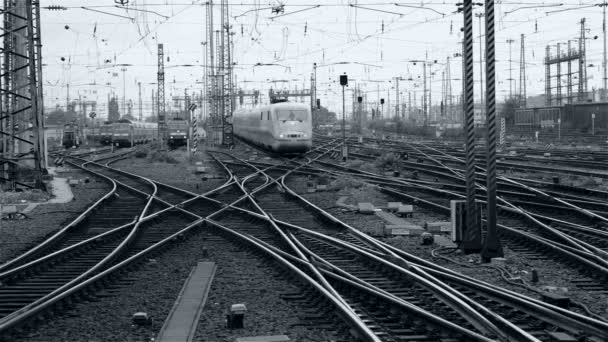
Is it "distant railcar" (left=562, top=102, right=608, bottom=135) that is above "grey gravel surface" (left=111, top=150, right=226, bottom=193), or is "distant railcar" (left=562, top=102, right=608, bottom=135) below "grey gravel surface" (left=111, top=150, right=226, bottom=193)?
above

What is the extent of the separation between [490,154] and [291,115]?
81.2ft

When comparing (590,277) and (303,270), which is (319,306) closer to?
(303,270)

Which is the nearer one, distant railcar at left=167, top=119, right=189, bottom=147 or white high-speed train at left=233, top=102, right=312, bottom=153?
white high-speed train at left=233, top=102, right=312, bottom=153

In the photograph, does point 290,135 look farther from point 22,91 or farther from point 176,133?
point 176,133

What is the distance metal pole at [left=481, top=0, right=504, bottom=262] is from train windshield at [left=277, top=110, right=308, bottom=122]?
958 inches

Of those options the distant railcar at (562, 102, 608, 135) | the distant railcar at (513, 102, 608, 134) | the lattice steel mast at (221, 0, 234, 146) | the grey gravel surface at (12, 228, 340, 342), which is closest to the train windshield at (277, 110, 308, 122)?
the lattice steel mast at (221, 0, 234, 146)

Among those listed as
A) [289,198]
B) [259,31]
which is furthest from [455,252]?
[259,31]

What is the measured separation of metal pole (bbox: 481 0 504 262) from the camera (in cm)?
1102

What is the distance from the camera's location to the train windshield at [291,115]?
35.5 m

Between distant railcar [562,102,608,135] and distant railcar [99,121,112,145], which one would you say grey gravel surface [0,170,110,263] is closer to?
distant railcar [99,121,112,145]

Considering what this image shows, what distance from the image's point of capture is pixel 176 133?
59844 millimetres

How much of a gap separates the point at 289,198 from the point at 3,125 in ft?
54.9

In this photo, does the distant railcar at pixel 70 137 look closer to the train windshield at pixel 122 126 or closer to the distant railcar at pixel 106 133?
the distant railcar at pixel 106 133

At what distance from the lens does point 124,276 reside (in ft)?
34.9
